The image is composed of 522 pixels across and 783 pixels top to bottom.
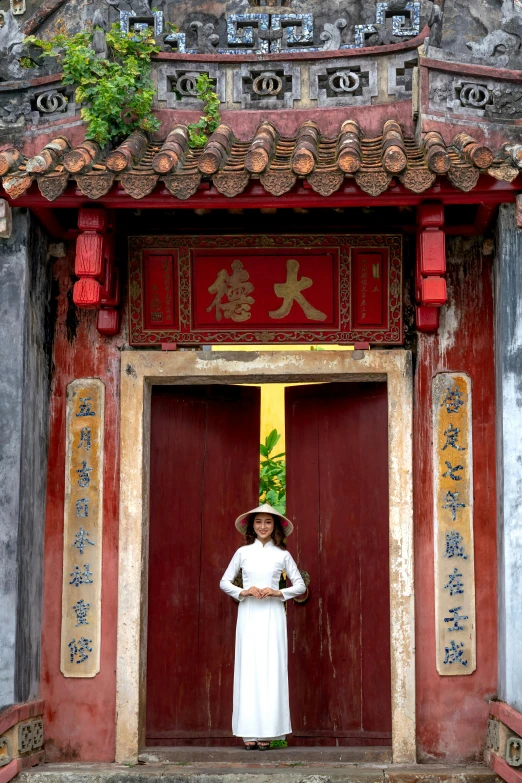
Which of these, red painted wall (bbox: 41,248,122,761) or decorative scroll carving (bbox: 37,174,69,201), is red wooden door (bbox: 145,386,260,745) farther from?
decorative scroll carving (bbox: 37,174,69,201)

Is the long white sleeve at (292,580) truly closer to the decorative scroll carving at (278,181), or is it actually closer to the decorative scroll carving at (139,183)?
the decorative scroll carving at (278,181)

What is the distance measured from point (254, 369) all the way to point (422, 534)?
4.95 feet

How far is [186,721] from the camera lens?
795cm

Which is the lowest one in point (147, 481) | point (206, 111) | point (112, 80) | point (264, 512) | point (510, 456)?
point (264, 512)

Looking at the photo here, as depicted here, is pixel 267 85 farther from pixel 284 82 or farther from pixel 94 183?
pixel 94 183

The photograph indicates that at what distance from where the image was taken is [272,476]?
11477 mm

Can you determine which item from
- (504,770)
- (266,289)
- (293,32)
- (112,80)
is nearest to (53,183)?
(112,80)

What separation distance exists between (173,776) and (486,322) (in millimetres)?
3417

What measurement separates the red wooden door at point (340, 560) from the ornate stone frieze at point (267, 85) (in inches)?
77.4

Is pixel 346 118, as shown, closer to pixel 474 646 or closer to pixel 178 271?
pixel 178 271

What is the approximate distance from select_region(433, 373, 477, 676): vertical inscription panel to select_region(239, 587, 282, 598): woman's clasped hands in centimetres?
102

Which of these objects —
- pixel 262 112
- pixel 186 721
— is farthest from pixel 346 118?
pixel 186 721

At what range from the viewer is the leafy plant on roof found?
1126cm

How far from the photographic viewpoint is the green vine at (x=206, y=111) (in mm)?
7445
